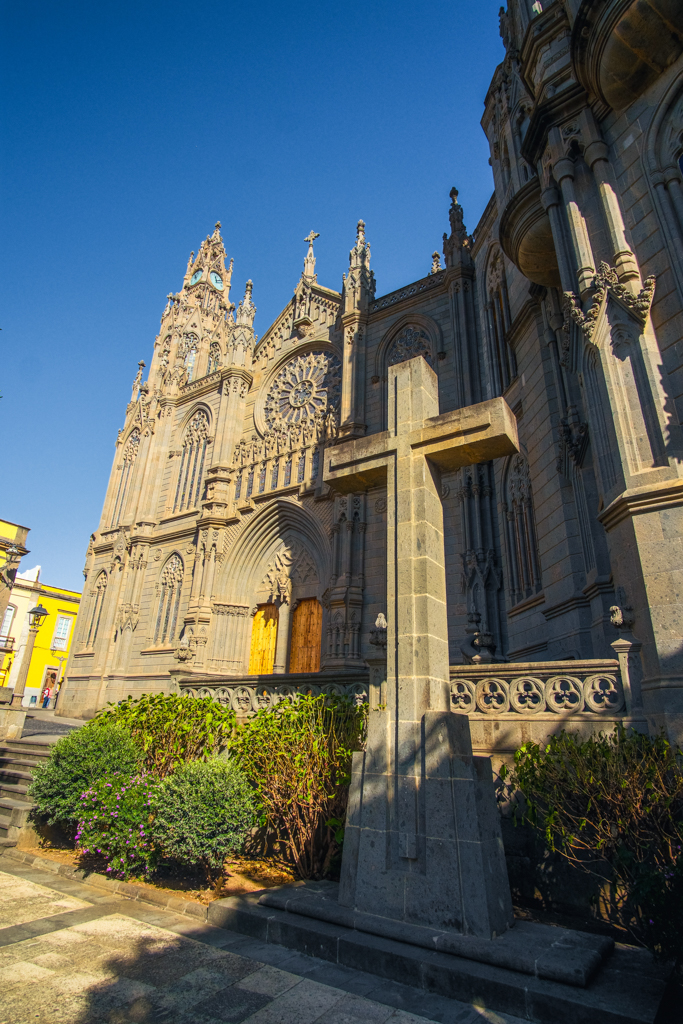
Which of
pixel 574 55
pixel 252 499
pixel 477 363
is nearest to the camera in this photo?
pixel 574 55

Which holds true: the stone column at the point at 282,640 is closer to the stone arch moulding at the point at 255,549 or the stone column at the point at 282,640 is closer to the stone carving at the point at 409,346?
the stone arch moulding at the point at 255,549

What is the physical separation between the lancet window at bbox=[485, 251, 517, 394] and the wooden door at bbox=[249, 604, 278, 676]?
10285mm

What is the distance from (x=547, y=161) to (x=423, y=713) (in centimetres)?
990

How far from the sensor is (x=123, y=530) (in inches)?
944

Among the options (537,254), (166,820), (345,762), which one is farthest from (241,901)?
(537,254)

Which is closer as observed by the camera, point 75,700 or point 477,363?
point 477,363

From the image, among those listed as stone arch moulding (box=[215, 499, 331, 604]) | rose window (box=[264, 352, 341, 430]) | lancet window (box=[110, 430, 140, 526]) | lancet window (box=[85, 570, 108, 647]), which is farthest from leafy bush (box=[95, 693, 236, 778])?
lancet window (box=[110, 430, 140, 526])

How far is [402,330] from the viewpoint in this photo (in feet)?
63.1

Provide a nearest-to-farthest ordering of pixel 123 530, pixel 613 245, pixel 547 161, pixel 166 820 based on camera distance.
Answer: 1. pixel 166 820
2. pixel 613 245
3. pixel 547 161
4. pixel 123 530

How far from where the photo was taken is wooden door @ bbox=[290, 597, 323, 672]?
1719cm

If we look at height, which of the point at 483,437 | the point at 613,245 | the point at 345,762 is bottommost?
the point at 345,762

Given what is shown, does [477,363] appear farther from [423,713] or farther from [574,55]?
[423,713]

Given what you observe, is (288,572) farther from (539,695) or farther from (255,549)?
(539,695)

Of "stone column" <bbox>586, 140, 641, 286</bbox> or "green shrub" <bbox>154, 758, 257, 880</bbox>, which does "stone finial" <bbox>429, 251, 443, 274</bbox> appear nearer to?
"stone column" <bbox>586, 140, 641, 286</bbox>
